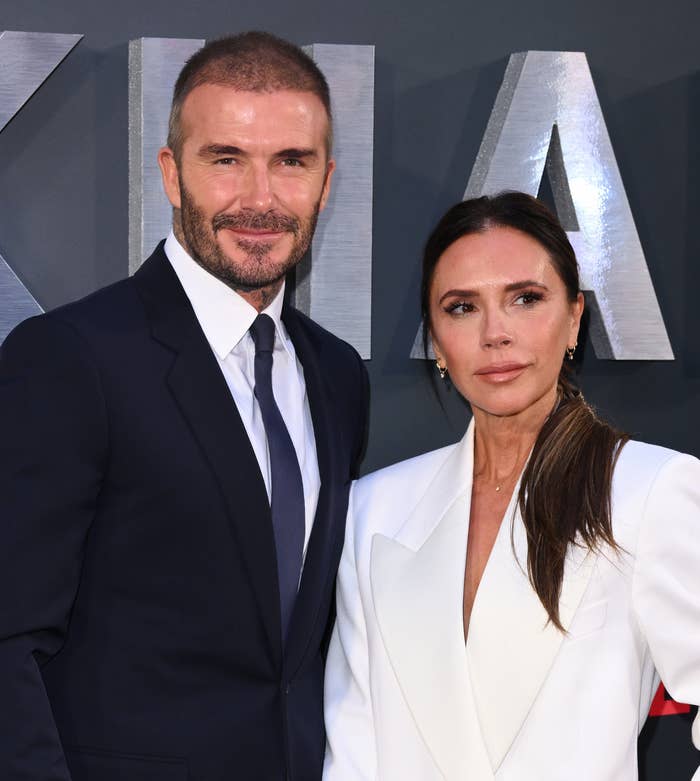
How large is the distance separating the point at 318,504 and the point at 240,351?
27 centimetres

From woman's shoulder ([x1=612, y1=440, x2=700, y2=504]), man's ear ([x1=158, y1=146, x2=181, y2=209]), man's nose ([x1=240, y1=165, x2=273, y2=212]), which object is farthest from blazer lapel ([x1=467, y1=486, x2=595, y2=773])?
man's ear ([x1=158, y1=146, x2=181, y2=209])

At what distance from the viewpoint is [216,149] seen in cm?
185

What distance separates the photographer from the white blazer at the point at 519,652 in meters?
1.71

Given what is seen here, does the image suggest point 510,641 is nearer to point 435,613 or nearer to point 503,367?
point 435,613

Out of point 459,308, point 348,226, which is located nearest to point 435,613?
point 459,308

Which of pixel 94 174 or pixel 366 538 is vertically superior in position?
pixel 94 174

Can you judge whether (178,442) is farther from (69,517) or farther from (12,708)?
(12,708)

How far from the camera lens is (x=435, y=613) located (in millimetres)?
1855

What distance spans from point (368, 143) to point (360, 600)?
1199mm

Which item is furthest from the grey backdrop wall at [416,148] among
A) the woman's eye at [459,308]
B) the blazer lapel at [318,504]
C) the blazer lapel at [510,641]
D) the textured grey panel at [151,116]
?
the blazer lapel at [510,641]

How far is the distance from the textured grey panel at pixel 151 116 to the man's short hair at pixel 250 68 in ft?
2.25

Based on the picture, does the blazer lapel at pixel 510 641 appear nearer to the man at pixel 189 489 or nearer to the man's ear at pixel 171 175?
the man at pixel 189 489

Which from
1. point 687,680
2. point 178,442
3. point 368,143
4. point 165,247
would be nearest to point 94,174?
point 368,143

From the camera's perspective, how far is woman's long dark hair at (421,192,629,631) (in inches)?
70.2
